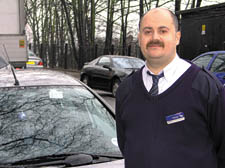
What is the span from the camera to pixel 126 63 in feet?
43.9

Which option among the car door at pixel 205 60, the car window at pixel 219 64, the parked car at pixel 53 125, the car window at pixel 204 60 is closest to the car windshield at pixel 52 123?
the parked car at pixel 53 125

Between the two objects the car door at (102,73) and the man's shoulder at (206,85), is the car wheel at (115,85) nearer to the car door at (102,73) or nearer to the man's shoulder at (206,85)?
the car door at (102,73)

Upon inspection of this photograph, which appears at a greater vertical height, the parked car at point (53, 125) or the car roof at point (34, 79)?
the car roof at point (34, 79)

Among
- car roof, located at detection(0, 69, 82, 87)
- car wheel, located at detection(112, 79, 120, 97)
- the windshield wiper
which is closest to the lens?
the windshield wiper

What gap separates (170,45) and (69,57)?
34417 mm

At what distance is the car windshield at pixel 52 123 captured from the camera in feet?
9.18

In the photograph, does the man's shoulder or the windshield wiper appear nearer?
the man's shoulder

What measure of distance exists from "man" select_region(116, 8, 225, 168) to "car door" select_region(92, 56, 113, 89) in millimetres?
11177

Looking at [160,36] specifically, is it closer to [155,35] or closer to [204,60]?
[155,35]

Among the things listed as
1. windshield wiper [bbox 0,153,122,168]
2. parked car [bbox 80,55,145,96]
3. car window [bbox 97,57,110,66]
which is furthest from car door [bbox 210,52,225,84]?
windshield wiper [bbox 0,153,122,168]

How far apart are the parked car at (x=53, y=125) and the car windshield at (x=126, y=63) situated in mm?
9589

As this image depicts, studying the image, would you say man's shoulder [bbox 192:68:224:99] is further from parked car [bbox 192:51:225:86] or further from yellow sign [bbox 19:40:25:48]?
yellow sign [bbox 19:40:25:48]

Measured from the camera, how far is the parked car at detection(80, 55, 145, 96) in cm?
1291

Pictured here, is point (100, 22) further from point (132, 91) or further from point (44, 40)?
point (132, 91)
